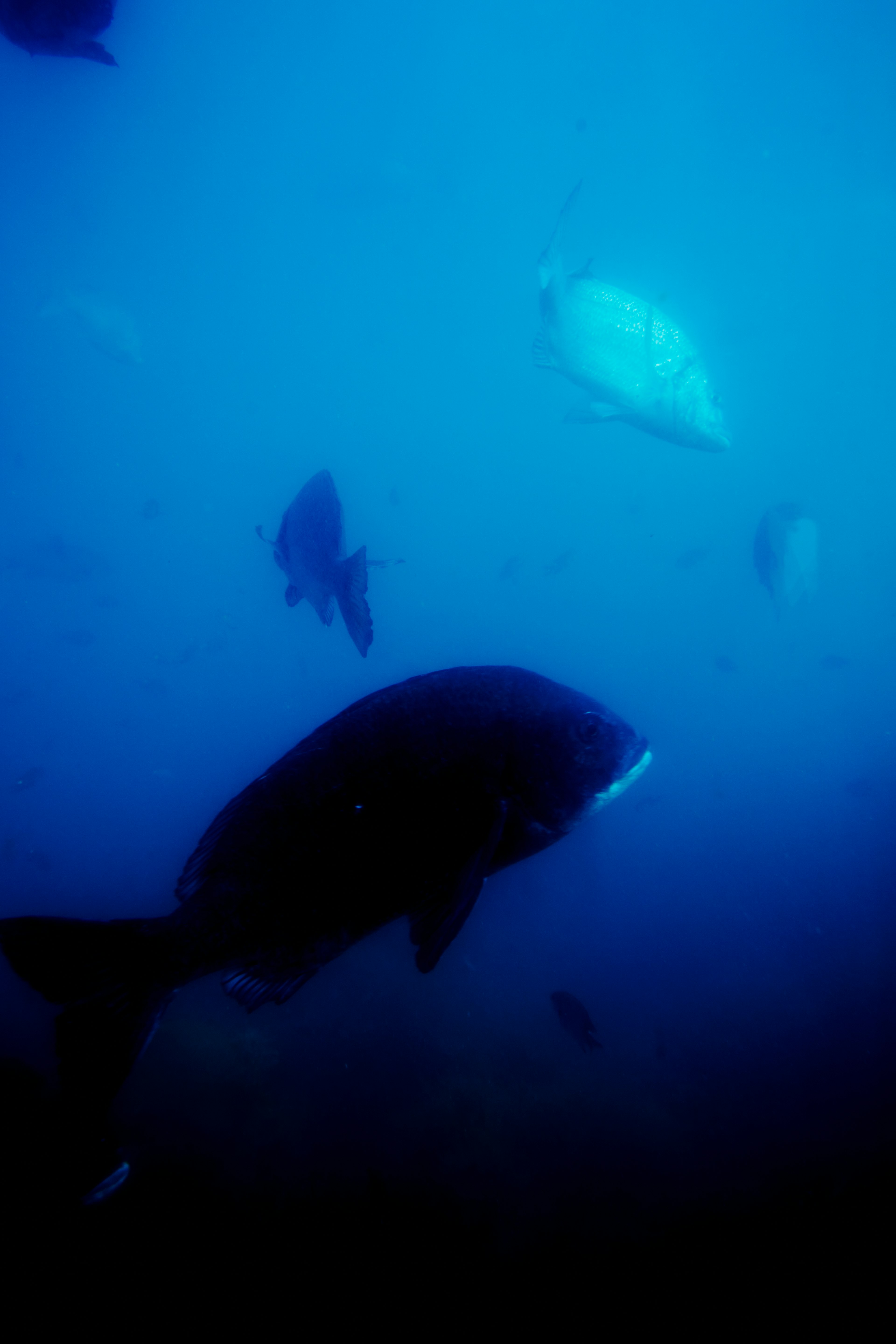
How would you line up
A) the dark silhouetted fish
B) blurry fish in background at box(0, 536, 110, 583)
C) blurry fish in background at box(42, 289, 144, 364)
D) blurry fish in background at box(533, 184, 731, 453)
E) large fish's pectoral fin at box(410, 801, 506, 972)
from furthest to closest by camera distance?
blurry fish in background at box(0, 536, 110, 583)
blurry fish in background at box(42, 289, 144, 364)
the dark silhouetted fish
blurry fish in background at box(533, 184, 731, 453)
large fish's pectoral fin at box(410, 801, 506, 972)

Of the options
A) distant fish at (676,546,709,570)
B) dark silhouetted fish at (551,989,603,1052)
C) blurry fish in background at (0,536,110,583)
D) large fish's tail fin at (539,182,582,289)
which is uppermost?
large fish's tail fin at (539,182,582,289)

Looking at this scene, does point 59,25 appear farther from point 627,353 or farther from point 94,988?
point 94,988

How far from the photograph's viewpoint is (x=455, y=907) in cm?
139

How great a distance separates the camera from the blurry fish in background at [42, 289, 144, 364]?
1540cm

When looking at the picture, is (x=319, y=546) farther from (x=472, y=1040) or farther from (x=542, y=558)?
(x=542, y=558)

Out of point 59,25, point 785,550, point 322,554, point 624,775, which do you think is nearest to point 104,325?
point 59,25

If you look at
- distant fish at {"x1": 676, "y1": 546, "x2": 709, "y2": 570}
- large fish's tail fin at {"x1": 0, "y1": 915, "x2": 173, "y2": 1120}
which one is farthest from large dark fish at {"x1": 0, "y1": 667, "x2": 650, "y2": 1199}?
distant fish at {"x1": 676, "y1": 546, "x2": 709, "y2": 570}

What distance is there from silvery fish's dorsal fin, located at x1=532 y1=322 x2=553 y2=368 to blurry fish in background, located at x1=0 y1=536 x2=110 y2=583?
67.6ft

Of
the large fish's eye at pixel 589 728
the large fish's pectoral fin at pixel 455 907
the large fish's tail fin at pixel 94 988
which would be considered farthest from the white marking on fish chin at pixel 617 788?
the large fish's tail fin at pixel 94 988

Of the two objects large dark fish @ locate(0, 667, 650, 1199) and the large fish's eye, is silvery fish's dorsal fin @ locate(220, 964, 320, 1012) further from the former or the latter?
the large fish's eye

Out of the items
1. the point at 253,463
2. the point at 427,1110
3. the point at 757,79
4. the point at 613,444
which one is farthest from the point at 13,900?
the point at 757,79

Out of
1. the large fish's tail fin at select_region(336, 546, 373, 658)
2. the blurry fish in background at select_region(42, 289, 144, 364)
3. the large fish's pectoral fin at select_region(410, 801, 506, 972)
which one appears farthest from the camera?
the blurry fish in background at select_region(42, 289, 144, 364)

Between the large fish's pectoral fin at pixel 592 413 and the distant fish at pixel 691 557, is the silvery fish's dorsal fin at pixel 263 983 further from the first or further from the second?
the distant fish at pixel 691 557

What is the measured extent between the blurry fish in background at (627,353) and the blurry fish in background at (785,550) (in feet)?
10.4
